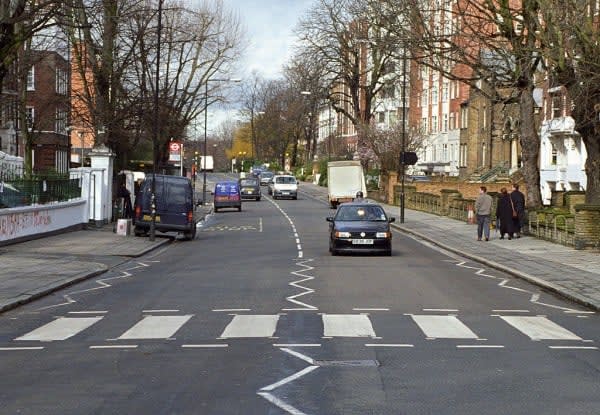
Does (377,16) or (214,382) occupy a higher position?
(377,16)

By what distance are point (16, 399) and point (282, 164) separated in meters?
142

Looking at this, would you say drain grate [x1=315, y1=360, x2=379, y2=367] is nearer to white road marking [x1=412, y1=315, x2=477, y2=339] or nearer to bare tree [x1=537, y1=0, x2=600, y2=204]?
white road marking [x1=412, y1=315, x2=477, y2=339]

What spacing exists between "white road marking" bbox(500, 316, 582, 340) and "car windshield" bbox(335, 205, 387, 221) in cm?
1434

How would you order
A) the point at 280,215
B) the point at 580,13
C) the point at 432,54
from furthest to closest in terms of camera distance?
the point at 280,215
the point at 432,54
the point at 580,13

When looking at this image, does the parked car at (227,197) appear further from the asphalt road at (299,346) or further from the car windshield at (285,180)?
the asphalt road at (299,346)

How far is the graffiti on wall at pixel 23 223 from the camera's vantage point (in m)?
30.8

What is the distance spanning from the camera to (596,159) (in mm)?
35750

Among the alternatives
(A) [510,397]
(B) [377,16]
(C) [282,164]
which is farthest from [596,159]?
(C) [282,164]

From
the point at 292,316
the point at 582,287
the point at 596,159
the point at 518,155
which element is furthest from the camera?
the point at 518,155

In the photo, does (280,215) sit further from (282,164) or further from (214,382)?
(282,164)

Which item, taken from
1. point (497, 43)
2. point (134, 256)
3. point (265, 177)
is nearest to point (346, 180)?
point (497, 43)

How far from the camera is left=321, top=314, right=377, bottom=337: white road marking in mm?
A: 14078

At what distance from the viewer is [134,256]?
98.8ft

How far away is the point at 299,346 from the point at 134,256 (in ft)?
58.5
